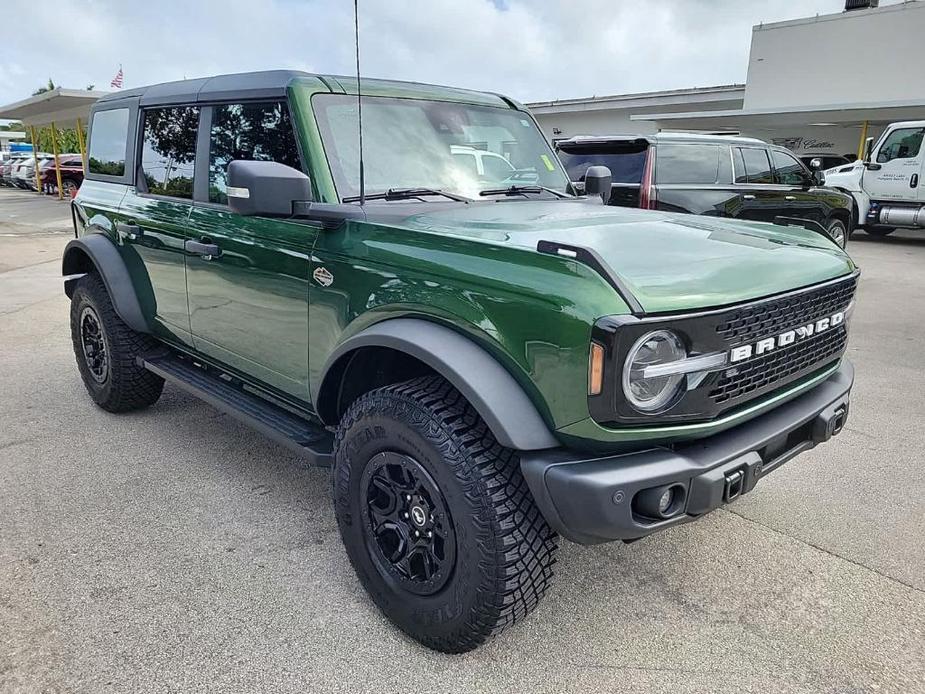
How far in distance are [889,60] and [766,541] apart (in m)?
23.9

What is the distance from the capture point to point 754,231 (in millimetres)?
2875

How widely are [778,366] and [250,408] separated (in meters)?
2.18

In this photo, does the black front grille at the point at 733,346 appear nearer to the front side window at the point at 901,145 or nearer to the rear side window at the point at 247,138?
the rear side window at the point at 247,138

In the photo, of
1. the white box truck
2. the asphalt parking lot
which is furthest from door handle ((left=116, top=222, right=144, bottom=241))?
the white box truck

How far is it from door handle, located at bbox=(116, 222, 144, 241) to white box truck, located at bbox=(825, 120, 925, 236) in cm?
1300

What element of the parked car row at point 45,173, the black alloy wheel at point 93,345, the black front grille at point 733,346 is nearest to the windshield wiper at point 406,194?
the black front grille at point 733,346

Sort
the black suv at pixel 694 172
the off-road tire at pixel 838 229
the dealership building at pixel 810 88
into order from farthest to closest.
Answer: the dealership building at pixel 810 88
the off-road tire at pixel 838 229
the black suv at pixel 694 172

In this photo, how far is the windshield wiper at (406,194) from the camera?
2.77m

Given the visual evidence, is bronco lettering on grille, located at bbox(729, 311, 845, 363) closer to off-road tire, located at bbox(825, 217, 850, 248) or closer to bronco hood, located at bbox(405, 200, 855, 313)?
bronco hood, located at bbox(405, 200, 855, 313)

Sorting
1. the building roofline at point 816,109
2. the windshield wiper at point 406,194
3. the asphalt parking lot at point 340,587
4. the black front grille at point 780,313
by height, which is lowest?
the asphalt parking lot at point 340,587

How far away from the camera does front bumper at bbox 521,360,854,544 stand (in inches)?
74.4

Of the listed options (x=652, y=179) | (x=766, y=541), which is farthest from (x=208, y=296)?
(x=652, y=179)

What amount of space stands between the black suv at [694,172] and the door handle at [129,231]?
170 inches

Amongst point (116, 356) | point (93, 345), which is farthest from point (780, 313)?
point (93, 345)
